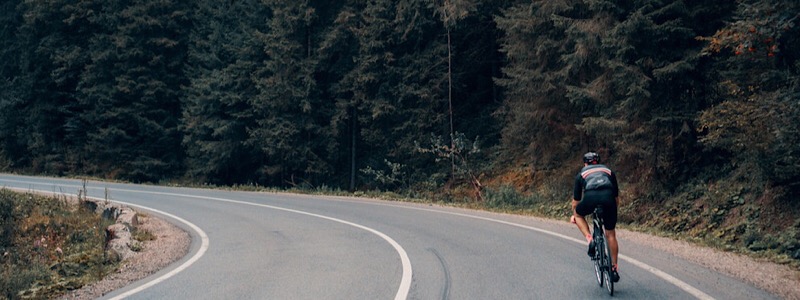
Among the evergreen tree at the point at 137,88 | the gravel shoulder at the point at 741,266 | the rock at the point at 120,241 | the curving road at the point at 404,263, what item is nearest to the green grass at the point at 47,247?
the rock at the point at 120,241

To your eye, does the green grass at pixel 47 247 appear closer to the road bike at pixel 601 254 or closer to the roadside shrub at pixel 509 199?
the road bike at pixel 601 254

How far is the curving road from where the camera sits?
24.7ft

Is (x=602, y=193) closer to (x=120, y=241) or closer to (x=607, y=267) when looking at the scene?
(x=607, y=267)

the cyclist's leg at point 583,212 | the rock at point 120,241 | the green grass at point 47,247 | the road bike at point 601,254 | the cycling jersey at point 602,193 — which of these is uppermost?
the cycling jersey at point 602,193

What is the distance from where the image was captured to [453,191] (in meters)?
26.7

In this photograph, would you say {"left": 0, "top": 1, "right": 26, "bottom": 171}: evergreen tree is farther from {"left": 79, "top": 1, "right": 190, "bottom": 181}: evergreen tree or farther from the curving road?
the curving road

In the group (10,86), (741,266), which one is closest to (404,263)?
(741,266)

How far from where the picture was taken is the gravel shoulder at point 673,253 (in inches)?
312

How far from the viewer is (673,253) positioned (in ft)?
33.4

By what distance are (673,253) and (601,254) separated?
344cm

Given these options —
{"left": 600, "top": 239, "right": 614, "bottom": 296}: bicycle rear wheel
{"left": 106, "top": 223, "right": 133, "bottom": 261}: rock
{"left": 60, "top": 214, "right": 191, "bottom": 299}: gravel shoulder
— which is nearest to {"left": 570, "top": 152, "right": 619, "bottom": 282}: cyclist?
{"left": 600, "top": 239, "right": 614, "bottom": 296}: bicycle rear wheel

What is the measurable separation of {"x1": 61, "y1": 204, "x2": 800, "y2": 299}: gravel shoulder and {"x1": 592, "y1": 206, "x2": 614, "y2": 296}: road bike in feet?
6.56

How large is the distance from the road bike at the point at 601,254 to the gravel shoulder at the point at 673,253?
200 centimetres

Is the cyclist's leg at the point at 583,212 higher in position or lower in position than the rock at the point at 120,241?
higher
